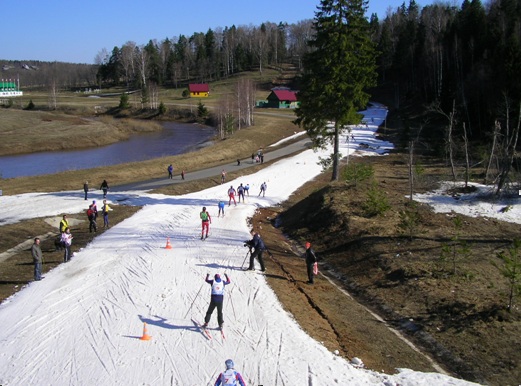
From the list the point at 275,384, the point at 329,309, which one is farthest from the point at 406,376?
the point at 329,309

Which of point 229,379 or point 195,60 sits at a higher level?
point 195,60

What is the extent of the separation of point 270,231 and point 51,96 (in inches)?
4669

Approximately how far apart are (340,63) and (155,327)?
→ 23630 millimetres

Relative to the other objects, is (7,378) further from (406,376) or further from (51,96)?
(51,96)

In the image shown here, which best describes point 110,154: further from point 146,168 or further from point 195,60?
point 195,60

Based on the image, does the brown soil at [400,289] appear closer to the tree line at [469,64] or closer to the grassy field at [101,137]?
the tree line at [469,64]

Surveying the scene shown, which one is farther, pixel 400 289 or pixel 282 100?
pixel 282 100

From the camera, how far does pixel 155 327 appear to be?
43.6ft

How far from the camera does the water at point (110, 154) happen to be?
2222 inches

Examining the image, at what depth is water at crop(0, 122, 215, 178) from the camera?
5644 cm

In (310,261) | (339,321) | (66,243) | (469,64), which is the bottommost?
(339,321)

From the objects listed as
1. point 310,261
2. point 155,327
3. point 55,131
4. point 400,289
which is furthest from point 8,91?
point 400,289

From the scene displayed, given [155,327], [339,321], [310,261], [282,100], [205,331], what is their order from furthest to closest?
1. [282,100]
2. [310,261]
3. [339,321]
4. [155,327]
5. [205,331]

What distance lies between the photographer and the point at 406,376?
11055 mm
